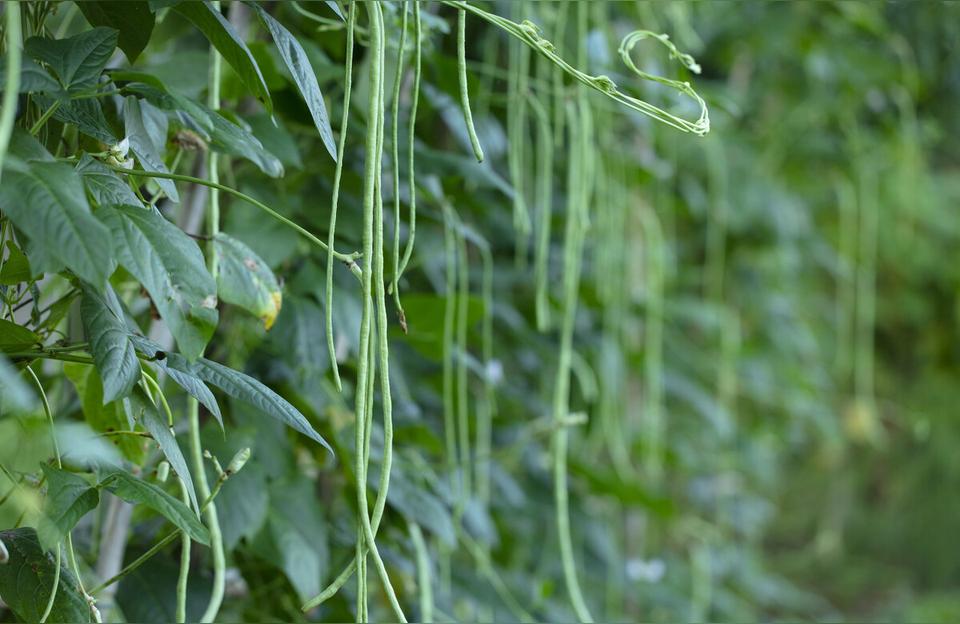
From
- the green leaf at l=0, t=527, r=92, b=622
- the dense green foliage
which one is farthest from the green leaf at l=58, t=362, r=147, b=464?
the green leaf at l=0, t=527, r=92, b=622

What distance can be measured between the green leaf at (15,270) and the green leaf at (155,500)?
3.6 inches

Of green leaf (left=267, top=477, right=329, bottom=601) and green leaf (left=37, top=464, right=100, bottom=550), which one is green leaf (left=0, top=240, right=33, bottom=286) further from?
green leaf (left=267, top=477, right=329, bottom=601)

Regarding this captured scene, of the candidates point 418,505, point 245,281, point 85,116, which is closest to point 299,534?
point 418,505

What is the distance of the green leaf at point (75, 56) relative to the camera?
1.31ft

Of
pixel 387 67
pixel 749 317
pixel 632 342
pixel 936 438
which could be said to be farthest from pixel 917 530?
pixel 387 67

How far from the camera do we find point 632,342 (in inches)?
61.8

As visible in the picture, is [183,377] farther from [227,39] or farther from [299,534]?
[299,534]

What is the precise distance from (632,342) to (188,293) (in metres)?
1.23

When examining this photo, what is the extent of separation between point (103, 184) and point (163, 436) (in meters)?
0.11

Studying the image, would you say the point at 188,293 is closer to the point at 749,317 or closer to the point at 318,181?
the point at 318,181

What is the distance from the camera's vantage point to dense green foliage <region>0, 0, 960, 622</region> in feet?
1.36

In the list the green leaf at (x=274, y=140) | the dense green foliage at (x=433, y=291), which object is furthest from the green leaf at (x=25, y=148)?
the green leaf at (x=274, y=140)

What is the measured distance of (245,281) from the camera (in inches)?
20.3

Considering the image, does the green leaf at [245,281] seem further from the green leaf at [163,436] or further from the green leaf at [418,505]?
the green leaf at [418,505]
